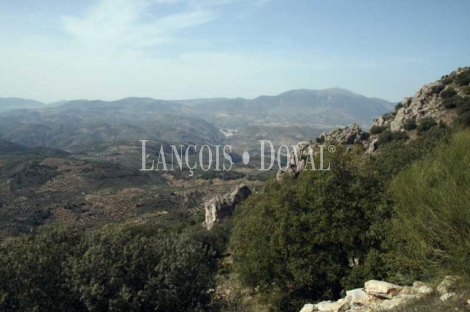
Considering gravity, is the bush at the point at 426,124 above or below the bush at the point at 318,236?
above

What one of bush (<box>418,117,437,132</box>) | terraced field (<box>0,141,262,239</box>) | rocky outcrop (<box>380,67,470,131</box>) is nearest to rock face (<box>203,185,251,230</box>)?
rocky outcrop (<box>380,67,470,131</box>)

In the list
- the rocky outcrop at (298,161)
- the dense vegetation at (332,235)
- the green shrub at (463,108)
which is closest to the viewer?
the dense vegetation at (332,235)

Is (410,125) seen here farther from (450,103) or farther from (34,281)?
(34,281)

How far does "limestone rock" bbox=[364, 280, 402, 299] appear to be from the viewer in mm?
11516

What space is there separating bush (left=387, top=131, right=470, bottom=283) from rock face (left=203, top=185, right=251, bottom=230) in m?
32.2

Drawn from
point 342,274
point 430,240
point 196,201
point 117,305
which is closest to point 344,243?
point 342,274

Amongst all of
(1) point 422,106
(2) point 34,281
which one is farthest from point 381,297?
(1) point 422,106

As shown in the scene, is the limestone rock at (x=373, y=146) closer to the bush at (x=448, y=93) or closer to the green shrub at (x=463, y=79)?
the bush at (x=448, y=93)

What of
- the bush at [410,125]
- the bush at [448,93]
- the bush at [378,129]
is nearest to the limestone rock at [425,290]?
the bush at [410,125]

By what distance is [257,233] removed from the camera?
61.5 ft

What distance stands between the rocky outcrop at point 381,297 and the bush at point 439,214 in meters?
0.50

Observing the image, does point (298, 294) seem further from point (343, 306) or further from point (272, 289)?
point (343, 306)

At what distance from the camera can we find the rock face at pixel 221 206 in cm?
4426

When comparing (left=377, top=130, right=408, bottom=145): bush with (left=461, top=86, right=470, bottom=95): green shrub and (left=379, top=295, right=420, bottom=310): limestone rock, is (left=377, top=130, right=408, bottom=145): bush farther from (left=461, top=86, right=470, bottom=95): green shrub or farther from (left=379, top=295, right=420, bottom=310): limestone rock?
(left=379, top=295, right=420, bottom=310): limestone rock
